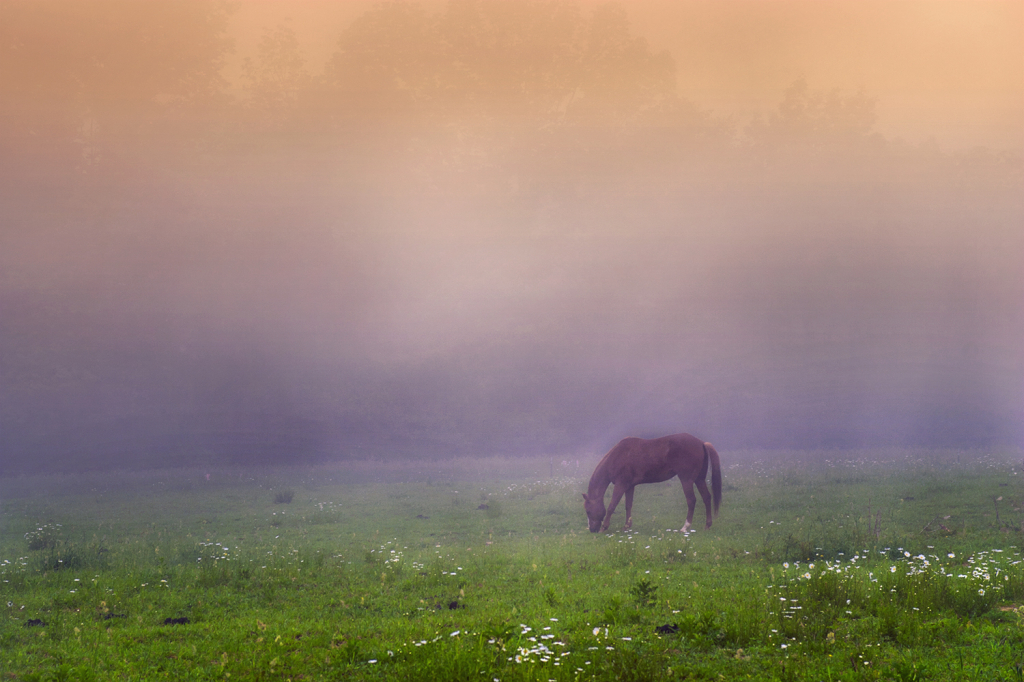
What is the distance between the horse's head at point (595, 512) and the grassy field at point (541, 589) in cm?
90

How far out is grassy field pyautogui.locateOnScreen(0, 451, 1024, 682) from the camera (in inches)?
296

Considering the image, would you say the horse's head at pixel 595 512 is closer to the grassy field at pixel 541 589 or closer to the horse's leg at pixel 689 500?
the grassy field at pixel 541 589

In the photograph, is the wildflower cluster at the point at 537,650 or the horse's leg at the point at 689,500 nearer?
the wildflower cluster at the point at 537,650

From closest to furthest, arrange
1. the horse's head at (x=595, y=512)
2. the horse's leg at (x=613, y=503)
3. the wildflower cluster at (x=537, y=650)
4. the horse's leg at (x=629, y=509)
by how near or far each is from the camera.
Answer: the wildflower cluster at (x=537, y=650)
the horse's leg at (x=613, y=503)
the horse's head at (x=595, y=512)
the horse's leg at (x=629, y=509)

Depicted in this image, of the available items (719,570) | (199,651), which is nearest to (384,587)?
(199,651)

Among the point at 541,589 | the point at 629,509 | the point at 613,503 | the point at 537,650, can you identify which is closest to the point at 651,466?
the point at 629,509

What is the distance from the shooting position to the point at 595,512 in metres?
18.6

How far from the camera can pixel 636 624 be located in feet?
29.0

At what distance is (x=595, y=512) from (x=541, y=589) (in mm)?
7880

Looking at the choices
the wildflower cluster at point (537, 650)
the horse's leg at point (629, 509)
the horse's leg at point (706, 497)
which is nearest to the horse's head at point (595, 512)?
the horse's leg at point (629, 509)

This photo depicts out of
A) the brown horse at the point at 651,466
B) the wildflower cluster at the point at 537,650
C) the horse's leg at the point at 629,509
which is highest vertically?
the brown horse at the point at 651,466

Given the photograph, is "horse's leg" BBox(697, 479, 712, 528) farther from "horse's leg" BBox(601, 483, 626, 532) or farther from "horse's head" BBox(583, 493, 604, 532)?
"horse's head" BBox(583, 493, 604, 532)

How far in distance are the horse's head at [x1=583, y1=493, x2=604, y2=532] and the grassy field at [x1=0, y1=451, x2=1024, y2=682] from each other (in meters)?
0.90

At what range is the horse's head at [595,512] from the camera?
60.5 feet
